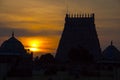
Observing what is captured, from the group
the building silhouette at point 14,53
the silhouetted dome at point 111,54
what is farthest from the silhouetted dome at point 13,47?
the silhouetted dome at point 111,54

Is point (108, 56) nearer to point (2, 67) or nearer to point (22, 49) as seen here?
point (22, 49)

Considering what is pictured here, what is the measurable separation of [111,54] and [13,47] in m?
15.1

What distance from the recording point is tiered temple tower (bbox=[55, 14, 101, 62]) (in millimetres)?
98500

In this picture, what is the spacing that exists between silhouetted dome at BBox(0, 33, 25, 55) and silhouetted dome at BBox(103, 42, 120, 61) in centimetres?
1317

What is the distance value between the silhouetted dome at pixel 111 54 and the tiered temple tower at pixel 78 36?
12.3m

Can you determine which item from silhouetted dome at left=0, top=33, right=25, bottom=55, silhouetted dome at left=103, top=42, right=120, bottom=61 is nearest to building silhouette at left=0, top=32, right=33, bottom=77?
silhouetted dome at left=0, top=33, right=25, bottom=55

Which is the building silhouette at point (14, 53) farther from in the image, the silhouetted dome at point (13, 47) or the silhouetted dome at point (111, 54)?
the silhouetted dome at point (111, 54)

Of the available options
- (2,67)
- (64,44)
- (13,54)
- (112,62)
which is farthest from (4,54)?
(2,67)

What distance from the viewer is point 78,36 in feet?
331

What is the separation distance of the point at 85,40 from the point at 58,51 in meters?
5.79

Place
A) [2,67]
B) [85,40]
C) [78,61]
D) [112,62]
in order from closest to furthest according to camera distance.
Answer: [2,67]
[78,61]
[112,62]
[85,40]

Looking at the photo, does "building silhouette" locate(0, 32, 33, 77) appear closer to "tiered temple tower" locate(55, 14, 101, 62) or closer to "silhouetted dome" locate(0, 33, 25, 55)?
"silhouetted dome" locate(0, 33, 25, 55)

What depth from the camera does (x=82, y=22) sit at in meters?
101

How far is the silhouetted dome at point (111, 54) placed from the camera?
81.6m
